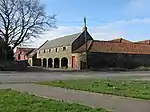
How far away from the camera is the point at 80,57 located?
65.4 meters

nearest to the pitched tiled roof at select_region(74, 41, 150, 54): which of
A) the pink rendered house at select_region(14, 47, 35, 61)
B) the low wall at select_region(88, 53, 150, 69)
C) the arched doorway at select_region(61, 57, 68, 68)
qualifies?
the low wall at select_region(88, 53, 150, 69)

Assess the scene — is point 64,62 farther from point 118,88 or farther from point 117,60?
point 118,88

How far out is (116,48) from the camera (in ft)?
228

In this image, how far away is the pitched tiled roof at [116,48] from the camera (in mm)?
66875

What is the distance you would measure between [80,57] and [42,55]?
31585 millimetres

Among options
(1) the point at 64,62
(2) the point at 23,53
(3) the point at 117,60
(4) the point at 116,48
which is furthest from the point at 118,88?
(2) the point at 23,53

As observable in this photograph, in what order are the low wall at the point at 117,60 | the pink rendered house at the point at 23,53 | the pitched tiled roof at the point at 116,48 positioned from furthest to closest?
the pink rendered house at the point at 23,53 < the pitched tiled roof at the point at 116,48 < the low wall at the point at 117,60

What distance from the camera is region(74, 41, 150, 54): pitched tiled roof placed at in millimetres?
66875

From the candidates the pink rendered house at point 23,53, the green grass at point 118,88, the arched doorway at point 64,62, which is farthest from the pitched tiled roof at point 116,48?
the pink rendered house at point 23,53

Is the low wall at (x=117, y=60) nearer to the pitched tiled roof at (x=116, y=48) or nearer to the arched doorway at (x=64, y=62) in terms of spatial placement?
the pitched tiled roof at (x=116, y=48)

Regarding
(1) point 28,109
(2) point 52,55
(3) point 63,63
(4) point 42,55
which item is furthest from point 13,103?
(4) point 42,55

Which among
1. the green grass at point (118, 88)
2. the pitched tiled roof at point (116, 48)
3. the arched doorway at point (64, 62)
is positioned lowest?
the green grass at point (118, 88)

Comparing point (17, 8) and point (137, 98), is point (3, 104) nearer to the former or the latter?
point (137, 98)

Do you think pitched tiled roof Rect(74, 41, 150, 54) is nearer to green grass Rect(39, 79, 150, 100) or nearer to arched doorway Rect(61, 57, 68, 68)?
arched doorway Rect(61, 57, 68, 68)
